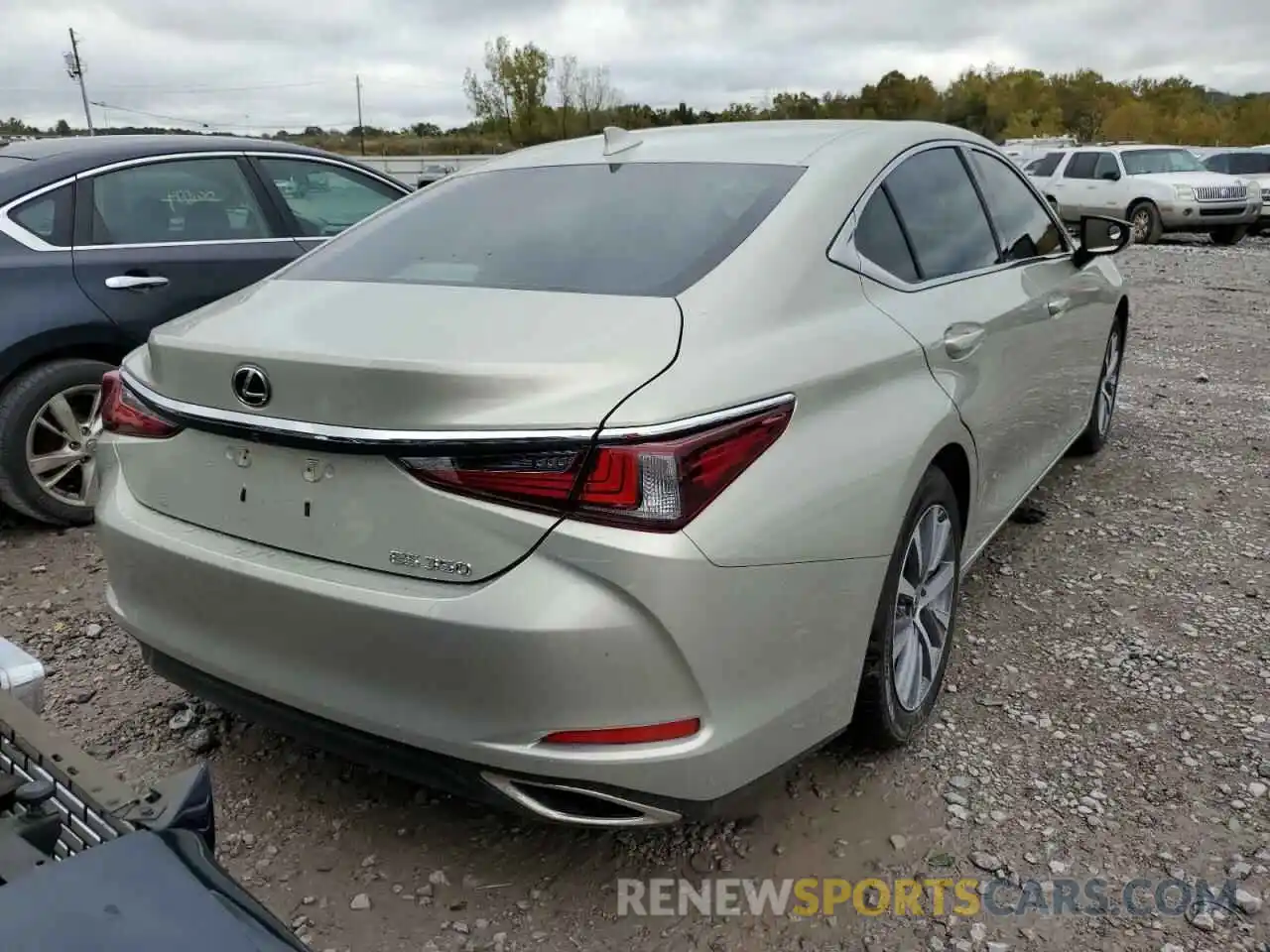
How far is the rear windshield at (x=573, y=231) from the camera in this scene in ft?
7.64

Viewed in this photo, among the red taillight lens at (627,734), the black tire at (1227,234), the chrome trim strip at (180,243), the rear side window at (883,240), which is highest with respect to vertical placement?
the rear side window at (883,240)

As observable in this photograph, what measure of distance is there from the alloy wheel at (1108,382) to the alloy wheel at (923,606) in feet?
8.48

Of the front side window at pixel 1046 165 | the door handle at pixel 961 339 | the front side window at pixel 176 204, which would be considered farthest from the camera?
the front side window at pixel 1046 165

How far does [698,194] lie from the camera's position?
2.61 meters

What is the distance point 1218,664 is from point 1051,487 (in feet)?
5.71

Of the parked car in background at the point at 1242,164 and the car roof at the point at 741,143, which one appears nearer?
the car roof at the point at 741,143

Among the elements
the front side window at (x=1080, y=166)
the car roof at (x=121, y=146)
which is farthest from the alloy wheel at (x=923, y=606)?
the front side window at (x=1080, y=166)

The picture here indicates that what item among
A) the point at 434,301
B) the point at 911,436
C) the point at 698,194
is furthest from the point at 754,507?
the point at 698,194

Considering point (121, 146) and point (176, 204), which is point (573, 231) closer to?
point (176, 204)

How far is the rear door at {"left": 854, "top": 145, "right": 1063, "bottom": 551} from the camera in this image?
269 centimetres

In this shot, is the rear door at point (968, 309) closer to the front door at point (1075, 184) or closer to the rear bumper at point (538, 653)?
the rear bumper at point (538, 653)

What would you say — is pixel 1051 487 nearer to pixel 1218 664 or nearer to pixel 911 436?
pixel 1218 664

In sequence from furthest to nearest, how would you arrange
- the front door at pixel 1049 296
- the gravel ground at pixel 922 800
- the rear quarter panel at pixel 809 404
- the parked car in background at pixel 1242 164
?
the parked car in background at pixel 1242 164 → the front door at pixel 1049 296 → the gravel ground at pixel 922 800 → the rear quarter panel at pixel 809 404

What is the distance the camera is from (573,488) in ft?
5.99
